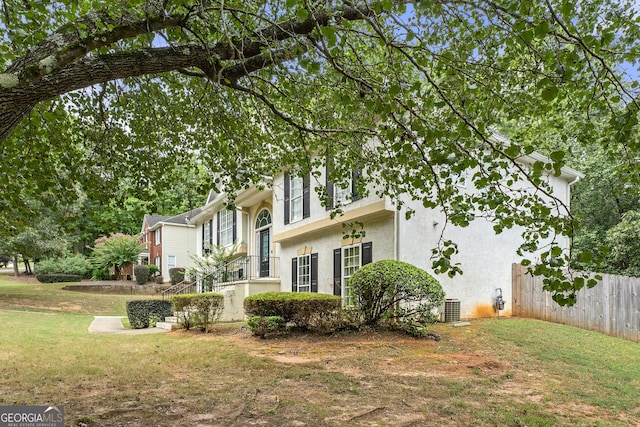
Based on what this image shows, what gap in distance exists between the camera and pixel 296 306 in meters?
9.36

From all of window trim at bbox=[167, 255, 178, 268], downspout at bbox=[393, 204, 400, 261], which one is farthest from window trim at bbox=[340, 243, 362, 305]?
window trim at bbox=[167, 255, 178, 268]

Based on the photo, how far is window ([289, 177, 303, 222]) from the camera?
561 inches

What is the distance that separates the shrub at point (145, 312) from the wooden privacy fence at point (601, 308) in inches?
418

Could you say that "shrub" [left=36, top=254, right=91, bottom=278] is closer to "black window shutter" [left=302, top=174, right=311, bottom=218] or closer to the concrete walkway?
the concrete walkway

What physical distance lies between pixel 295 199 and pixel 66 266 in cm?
2356

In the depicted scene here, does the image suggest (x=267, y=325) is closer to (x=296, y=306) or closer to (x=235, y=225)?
(x=296, y=306)

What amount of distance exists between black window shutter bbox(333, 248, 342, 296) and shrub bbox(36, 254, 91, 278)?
25.0 m

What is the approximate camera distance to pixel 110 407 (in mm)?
4797

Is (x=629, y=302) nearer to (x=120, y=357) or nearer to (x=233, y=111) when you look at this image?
(x=233, y=111)

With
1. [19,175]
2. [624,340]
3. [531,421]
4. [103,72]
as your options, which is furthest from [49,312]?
[624,340]

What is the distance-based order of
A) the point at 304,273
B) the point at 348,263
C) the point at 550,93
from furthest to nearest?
1. the point at 304,273
2. the point at 348,263
3. the point at 550,93

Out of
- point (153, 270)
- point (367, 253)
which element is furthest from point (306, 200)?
point (153, 270)

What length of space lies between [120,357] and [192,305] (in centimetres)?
370

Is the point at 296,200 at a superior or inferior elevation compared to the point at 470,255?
superior
